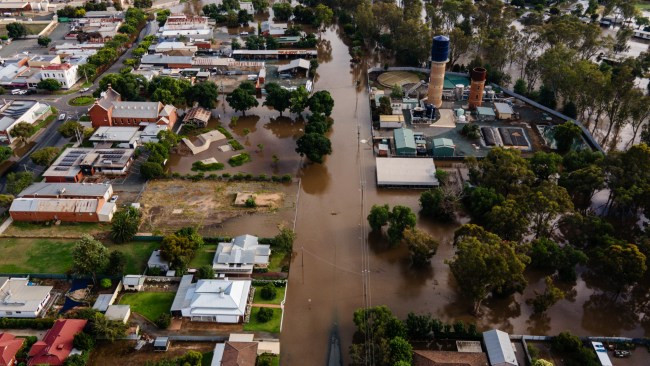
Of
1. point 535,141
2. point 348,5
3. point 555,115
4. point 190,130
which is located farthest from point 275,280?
point 348,5

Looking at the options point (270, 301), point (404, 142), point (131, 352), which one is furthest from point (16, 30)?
point (270, 301)

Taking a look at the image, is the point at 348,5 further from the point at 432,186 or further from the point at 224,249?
the point at 224,249

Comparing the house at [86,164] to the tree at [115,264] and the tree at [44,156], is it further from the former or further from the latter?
the tree at [115,264]

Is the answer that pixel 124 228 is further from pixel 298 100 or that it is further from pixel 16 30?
pixel 16 30

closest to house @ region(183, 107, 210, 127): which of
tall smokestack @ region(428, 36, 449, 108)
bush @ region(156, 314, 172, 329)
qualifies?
tall smokestack @ region(428, 36, 449, 108)

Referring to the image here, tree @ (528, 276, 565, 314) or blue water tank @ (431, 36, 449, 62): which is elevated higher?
blue water tank @ (431, 36, 449, 62)

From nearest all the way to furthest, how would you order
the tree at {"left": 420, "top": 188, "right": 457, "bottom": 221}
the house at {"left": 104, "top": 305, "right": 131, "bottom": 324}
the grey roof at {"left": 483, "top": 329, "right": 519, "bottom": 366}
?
the grey roof at {"left": 483, "top": 329, "right": 519, "bottom": 366} < the house at {"left": 104, "top": 305, "right": 131, "bottom": 324} < the tree at {"left": 420, "top": 188, "right": 457, "bottom": 221}

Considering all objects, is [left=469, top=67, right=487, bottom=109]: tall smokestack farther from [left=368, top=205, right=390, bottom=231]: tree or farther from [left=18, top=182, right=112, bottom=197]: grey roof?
[left=18, top=182, right=112, bottom=197]: grey roof
